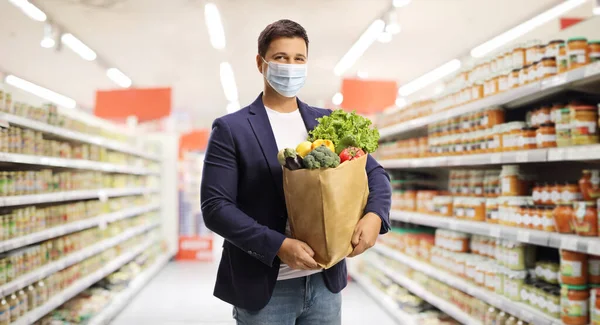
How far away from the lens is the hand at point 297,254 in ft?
4.72

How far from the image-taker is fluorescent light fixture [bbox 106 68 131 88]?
1219 centimetres

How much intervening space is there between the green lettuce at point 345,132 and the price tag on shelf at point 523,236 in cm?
171

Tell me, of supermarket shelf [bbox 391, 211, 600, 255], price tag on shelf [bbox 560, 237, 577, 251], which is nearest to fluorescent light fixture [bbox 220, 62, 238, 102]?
→ supermarket shelf [bbox 391, 211, 600, 255]

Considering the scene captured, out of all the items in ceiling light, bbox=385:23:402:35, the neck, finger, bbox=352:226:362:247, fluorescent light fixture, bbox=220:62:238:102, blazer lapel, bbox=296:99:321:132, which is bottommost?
finger, bbox=352:226:362:247

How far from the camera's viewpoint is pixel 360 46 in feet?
31.6

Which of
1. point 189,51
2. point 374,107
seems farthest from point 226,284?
point 189,51

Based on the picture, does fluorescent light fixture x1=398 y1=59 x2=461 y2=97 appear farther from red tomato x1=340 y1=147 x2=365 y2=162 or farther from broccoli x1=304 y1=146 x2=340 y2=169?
broccoli x1=304 y1=146 x2=340 y2=169

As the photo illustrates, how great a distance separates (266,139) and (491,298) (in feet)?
7.71

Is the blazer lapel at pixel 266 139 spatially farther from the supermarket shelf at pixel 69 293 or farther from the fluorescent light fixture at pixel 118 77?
the fluorescent light fixture at pixel 118 77

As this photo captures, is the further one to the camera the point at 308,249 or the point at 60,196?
the point at 60,196

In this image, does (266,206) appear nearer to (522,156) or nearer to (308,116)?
(308,116)

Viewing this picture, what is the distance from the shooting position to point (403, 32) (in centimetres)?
961

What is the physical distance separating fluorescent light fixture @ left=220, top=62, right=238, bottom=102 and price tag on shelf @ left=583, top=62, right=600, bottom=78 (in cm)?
1018

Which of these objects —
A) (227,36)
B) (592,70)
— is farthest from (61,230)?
(227,36)
